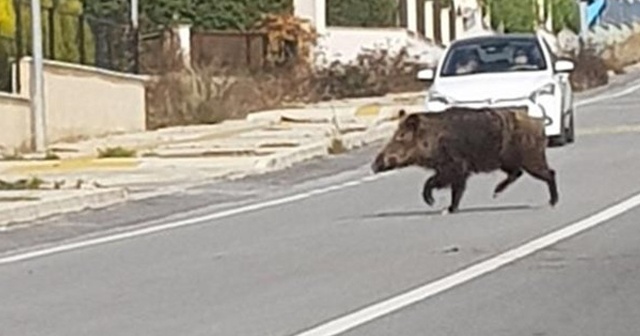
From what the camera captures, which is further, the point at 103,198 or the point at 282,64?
the point at 282,64

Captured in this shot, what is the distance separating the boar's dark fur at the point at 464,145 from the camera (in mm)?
18344

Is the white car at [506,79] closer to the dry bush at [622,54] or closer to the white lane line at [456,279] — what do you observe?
the white lane line at [456,279]

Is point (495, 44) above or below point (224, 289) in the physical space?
above

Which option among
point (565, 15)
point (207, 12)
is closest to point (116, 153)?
point (207, 12)

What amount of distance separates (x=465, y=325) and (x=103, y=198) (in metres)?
10.4

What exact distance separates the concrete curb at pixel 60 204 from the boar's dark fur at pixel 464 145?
3.84 meters

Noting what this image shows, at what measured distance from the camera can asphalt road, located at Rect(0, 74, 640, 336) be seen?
1234 centimetres

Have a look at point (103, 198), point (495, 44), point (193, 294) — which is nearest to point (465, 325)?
point (193, 294)

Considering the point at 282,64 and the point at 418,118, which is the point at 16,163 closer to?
the point at 418,118

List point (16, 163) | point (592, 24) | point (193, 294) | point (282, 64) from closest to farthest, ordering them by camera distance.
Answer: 1. point (193, 294)
2. point (16, 163)
3. point (282, 64)
4. point (592, 24)

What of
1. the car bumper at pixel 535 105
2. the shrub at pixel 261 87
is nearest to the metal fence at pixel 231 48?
the shrub at pixel 261 87

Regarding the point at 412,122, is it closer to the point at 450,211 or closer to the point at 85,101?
the point at 450,211

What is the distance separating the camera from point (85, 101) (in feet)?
108

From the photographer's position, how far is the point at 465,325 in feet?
39.0
